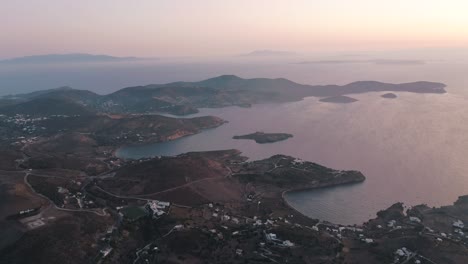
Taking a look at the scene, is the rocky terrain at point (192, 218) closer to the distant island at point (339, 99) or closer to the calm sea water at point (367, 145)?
the calm sea water at point (367, 145)

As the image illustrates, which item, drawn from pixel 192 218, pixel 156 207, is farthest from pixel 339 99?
pixel 192 218

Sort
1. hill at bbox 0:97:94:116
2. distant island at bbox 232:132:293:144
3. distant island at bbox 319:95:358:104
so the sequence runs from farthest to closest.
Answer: distant island at bbox 319:95:358:104, hill at bbox 0:97:94:116, distant island at bbox 232:132:293:144

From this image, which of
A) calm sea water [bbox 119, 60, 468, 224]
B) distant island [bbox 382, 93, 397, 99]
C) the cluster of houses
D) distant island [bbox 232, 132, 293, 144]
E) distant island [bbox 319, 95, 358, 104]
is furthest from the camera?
distant island [bbox 382, 93, 397, 99]

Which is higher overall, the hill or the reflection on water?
the hill

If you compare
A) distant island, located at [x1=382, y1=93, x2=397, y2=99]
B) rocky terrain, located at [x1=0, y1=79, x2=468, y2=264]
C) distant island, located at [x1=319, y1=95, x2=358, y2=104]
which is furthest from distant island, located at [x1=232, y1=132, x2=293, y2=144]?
distant island, located at [x1=382, y1=93, x2=397, y2=99]

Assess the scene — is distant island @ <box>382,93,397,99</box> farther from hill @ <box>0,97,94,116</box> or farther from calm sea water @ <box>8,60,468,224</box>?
hill @ <box>0,97,94,116</box>

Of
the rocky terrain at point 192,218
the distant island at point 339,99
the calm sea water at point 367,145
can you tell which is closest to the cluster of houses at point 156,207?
the rocky terrain at point 192,218
